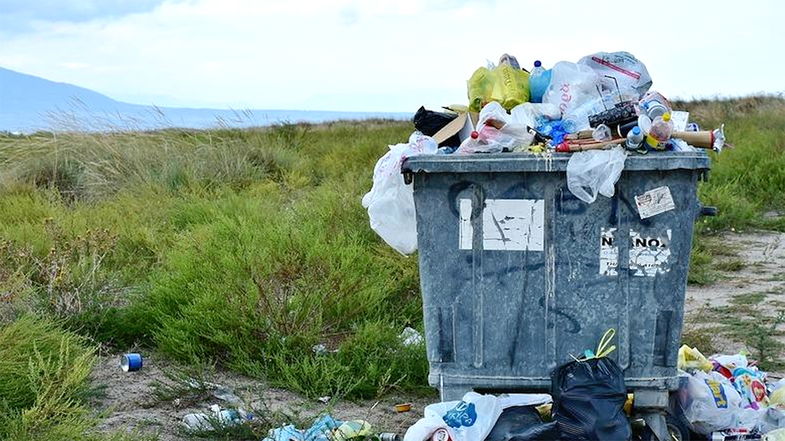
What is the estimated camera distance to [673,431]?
388 centimetres

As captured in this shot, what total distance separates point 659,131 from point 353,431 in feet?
5.30

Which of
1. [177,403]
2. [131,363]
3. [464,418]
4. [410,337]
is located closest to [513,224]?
[464,418]

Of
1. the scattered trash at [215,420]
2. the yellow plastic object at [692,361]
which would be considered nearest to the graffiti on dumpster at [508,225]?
the yellow plastic object at [692,361]

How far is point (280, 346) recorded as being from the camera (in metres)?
4.82

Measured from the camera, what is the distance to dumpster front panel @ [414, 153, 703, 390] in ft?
11.9

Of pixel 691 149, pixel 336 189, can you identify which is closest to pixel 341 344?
pixel 691 149

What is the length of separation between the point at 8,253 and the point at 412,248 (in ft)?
10.5

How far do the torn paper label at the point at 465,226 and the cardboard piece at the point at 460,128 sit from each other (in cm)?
34

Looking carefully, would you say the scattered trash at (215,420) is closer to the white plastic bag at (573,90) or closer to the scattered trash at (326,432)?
the scattered trash at (326,432)

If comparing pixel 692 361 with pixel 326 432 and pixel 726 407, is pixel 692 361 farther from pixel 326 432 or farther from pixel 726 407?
pixel 326 432

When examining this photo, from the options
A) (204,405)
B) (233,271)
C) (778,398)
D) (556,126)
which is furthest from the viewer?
(233,271)

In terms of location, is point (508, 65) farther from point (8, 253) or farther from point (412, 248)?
point (8, 253)

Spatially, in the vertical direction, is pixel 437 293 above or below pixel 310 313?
above

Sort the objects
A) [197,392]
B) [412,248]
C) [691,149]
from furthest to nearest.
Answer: [197,392] < [412,248] < [691,149]
